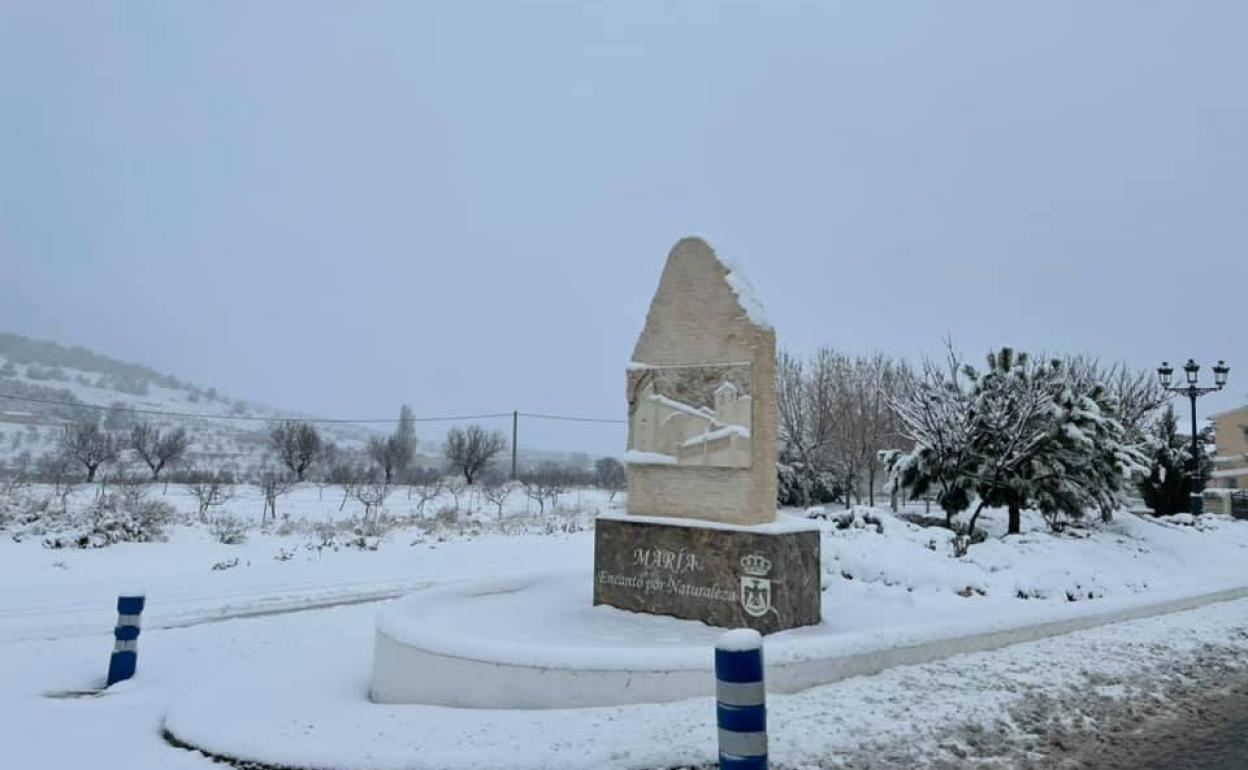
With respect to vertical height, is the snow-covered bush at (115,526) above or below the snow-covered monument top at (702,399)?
below

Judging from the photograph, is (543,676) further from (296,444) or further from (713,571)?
(296,444)

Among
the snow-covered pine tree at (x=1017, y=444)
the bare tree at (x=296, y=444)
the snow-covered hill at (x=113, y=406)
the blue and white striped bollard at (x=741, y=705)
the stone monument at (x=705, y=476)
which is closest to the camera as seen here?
the blue and white striped bollard at (x=741, y=705)

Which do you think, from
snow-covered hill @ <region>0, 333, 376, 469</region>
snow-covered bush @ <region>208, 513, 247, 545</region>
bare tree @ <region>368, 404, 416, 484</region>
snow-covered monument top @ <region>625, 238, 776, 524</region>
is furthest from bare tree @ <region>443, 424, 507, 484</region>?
snow-covered monument top @ <region>625, 238, 776, 524</region>

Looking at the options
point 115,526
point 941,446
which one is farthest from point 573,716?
point 115,526

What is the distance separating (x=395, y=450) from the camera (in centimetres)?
6281

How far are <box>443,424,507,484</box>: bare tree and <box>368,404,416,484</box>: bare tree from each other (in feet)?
13.3

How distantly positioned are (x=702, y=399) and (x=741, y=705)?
558 cm

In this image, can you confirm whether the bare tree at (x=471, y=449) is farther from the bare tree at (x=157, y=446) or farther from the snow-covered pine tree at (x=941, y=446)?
the snow-covered pine tree at (x=941, y=446)

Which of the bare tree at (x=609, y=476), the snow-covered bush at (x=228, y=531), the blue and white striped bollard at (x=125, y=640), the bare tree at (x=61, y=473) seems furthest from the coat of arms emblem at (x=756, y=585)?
the bare tree at (x=609, y=476)

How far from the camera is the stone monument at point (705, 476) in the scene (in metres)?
7.84

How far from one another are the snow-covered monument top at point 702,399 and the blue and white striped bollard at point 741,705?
482cm

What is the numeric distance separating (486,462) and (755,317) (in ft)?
177

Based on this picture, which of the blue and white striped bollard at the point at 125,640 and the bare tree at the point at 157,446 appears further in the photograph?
the bare tree at the point at 157,446

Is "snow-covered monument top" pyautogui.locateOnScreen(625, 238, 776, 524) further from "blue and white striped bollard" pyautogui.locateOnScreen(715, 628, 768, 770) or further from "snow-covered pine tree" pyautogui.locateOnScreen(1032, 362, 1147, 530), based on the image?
"snow-covered pine tree" pyautogui.locateOnScreen(1032, 362, 1147, 530)
